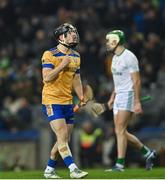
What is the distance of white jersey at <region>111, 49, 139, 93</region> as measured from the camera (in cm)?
1682

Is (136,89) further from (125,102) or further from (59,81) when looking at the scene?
(59,81)

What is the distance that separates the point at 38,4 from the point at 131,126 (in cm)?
774

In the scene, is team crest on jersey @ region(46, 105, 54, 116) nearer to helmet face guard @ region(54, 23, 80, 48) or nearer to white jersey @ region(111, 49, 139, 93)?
helmet face guard @ region(54, 23, 80, 48)

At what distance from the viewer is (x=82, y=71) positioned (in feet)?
88.1

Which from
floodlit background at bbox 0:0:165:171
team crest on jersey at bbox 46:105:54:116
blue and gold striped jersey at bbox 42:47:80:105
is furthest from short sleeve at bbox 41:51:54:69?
floodlit background at bbox 0:0:165:171

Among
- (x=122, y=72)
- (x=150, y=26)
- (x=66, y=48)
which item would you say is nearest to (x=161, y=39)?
(x=150, y=26)

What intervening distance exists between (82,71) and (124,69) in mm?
9981

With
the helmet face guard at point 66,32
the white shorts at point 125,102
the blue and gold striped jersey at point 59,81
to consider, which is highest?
the helmet face guard at point 66,32

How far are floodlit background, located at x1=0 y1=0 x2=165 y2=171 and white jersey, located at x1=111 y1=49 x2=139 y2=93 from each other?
13.5 feet

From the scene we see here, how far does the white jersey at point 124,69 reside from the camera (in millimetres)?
16820

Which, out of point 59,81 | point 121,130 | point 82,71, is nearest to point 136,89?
point 121,130

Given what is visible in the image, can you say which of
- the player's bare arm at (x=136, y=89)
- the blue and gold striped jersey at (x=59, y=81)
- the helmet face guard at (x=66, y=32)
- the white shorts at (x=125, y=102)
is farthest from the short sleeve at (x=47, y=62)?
the white shorts at (x=125, y=102)

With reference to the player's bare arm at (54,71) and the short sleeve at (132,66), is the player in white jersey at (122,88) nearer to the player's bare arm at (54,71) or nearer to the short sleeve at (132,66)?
the short sleeve at (132,66)

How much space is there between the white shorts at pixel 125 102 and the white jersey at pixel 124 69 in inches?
3.4
